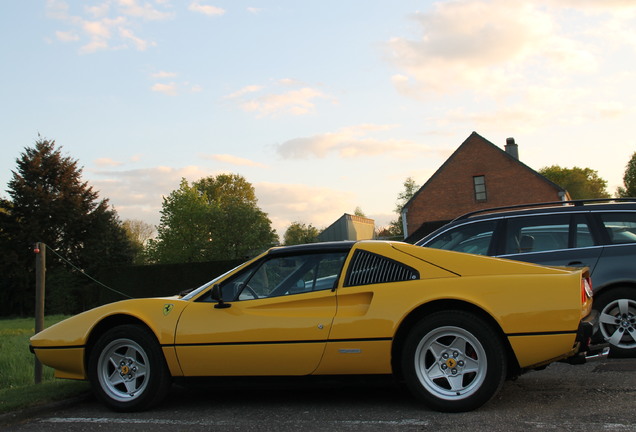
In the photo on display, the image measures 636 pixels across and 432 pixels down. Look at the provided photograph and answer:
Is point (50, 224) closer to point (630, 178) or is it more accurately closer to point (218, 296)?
point (218, 296)

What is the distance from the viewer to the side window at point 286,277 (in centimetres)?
529

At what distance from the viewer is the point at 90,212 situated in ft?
158

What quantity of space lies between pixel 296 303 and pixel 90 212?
46.3 meters

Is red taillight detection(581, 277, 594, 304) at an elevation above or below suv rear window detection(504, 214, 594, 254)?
below

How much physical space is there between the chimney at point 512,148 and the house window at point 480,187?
3.47m

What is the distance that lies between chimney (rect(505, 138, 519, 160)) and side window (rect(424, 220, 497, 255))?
38.5 metres

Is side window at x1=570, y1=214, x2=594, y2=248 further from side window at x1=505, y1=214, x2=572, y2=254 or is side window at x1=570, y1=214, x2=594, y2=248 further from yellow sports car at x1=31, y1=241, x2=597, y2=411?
yellow sports car at x1=31, y1=241, x2=597, y2=411

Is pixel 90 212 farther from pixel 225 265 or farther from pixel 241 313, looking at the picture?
pixel 241 313

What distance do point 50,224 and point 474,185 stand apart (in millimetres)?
30301

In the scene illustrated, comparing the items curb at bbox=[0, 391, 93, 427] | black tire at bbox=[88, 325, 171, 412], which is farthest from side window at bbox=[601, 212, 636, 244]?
curb at bbox=[0, 391, 93, 427]

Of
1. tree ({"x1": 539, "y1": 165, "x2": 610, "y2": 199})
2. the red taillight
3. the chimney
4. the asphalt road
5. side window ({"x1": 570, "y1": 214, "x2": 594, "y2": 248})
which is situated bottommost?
the asphalt road

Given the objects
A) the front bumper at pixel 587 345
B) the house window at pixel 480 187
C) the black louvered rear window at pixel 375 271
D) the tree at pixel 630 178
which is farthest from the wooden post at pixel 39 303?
the tree at pixel 630 178

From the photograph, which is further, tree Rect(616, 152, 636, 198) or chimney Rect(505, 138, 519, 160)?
tree Rect(616, 152, 636, 198)

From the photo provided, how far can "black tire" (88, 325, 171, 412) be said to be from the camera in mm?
5434
